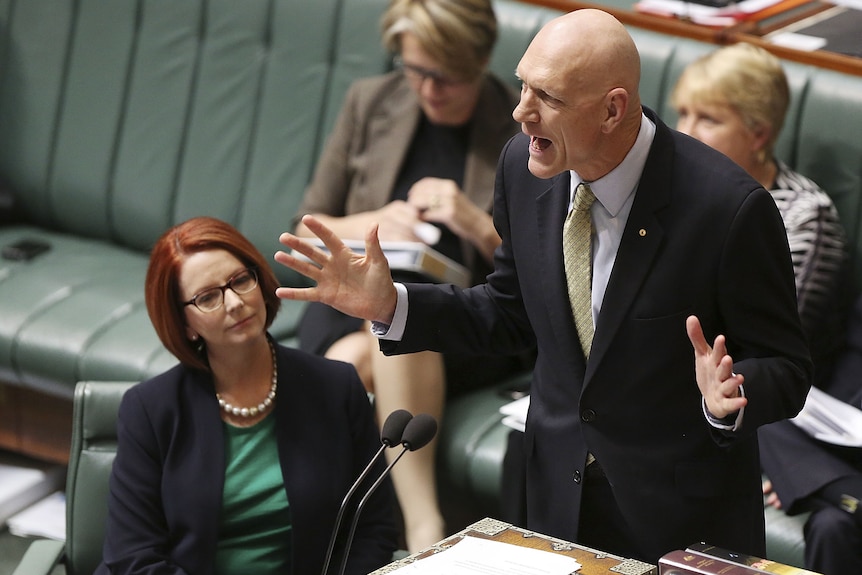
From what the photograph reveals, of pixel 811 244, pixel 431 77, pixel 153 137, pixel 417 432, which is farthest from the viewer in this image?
pixel 153 137

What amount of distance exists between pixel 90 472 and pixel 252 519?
0.38 metres

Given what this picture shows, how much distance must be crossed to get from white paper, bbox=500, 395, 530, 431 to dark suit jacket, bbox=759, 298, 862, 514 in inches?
20.8

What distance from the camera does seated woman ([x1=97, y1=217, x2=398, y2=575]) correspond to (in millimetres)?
2328

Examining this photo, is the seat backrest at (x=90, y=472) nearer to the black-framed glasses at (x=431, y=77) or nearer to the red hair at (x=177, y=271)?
the red hair at (x=177, y=271)

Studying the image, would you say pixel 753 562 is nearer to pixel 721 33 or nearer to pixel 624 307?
pixel 624 307

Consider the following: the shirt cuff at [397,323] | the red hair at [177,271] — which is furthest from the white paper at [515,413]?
the shirt cuff at [397,323]

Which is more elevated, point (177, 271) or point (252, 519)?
point (177, 271)

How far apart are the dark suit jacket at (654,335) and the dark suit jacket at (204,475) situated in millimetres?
419

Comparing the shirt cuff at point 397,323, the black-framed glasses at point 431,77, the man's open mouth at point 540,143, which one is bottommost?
the shirt cuff at point 397,323

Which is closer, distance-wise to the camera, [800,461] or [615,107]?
[615,107]

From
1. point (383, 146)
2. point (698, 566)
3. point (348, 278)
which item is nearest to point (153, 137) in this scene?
point (383, 146)

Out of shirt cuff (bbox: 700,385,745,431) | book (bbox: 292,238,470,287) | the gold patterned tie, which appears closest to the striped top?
book (bbox: 292,238,470,287)

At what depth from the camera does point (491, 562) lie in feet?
5.46

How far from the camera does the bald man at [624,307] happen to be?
175cm
